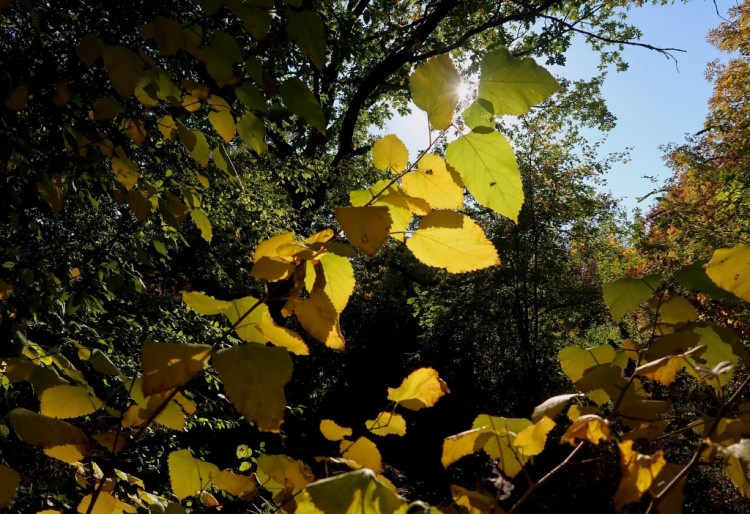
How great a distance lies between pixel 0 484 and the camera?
51 cm

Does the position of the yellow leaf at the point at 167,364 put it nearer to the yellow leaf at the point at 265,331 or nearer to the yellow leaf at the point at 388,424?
the yellow leaf at the point at 265,331

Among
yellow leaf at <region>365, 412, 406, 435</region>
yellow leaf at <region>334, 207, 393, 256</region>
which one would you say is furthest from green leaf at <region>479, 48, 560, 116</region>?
yellow leaf at <region>365, 412, 406, 435</region>

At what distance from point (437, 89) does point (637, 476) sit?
1.32 feet

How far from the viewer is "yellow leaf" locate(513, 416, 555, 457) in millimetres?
511

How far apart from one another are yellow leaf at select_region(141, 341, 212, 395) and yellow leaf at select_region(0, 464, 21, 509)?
279 mm

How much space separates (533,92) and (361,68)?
8113 millimetres

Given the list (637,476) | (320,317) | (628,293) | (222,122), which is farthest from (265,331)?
(222,122)

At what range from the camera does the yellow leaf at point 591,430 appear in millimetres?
439

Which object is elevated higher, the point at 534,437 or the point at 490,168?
the point at 490,168

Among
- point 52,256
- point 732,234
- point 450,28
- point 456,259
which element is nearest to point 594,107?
point 450,28

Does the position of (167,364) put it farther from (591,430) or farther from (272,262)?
(591,430)

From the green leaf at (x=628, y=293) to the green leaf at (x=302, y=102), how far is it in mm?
478

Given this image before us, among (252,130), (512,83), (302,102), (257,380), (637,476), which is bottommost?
(637,476)

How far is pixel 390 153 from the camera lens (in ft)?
1.80
